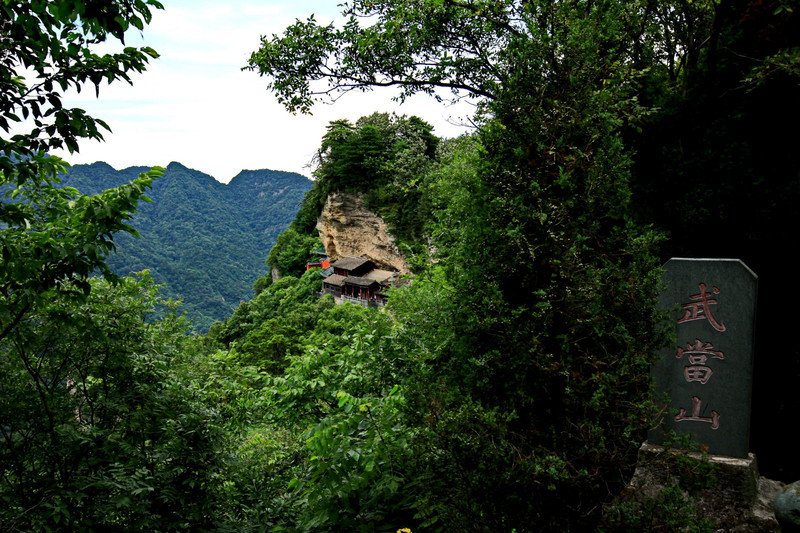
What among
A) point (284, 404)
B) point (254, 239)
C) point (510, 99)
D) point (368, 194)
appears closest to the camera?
point (510, 99)

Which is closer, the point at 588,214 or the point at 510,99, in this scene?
the point at 588,214

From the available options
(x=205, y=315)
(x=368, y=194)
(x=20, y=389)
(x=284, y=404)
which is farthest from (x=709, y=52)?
(x=205, y=315)

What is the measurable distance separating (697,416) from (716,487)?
595 millimetres

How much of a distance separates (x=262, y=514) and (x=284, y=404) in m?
1.21

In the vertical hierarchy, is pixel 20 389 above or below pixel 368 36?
below

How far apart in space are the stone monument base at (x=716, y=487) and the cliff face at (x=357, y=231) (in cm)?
2756

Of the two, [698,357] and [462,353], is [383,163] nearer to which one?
[698,357]

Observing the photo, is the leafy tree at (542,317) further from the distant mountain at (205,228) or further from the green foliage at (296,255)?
the distant mountain at (205,228)

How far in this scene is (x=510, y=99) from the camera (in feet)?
12.2

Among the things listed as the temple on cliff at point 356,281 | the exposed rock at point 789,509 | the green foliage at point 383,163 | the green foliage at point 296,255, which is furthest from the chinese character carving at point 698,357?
the green foliage at point 296,255

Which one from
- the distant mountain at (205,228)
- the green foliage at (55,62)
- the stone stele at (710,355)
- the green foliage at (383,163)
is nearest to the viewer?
the green foliage at (55,62)

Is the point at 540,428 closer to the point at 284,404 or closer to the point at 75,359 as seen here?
the point at 284,404

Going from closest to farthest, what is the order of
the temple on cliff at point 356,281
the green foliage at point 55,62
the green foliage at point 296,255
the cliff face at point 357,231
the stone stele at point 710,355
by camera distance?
the green foliage at point 55,62, the stone stele at point 710,355, the temple on cliff at point 356,281, the cliff face at point 357,231, the green foliage at point 296,255

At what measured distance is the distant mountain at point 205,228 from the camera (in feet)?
179
